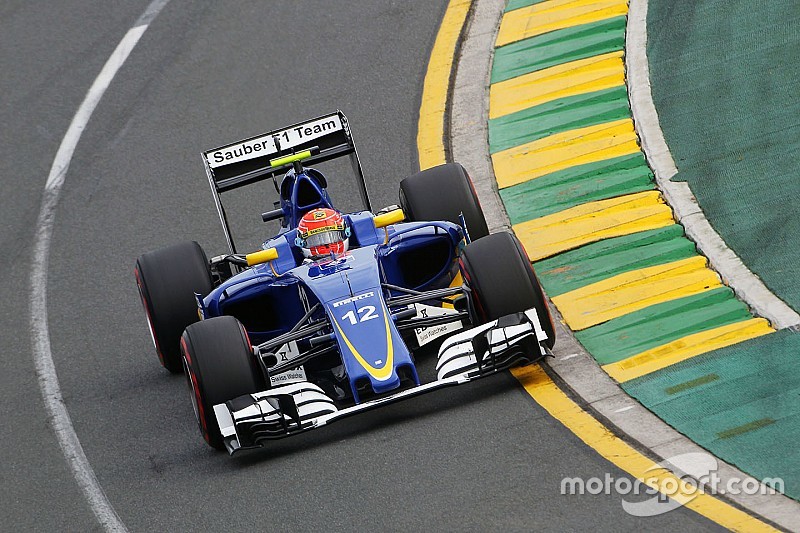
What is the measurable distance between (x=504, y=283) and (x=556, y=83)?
5257mm

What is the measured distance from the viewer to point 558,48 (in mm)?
14648

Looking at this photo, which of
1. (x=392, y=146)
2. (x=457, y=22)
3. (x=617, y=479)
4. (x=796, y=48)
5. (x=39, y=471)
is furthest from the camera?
(x=457, y=22)

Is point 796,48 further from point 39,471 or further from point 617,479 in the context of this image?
point 39,471

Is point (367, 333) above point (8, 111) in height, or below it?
below

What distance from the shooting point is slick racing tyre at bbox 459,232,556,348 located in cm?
916

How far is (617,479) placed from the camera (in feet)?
25.6

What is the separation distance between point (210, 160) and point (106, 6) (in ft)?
27.2

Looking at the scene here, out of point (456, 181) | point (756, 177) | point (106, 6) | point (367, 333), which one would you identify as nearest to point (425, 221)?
point (456, 181)

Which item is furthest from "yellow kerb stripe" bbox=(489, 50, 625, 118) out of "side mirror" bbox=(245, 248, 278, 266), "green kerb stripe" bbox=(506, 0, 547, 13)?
"side mirror" bbox=(245, 248, 278, 266)

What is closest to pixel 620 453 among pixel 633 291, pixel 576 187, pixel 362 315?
pixel 362 315

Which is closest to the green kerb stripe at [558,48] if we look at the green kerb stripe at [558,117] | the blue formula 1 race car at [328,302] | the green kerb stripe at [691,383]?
the green kerb stripe at [558,117]

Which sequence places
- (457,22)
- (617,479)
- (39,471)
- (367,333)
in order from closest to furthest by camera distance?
1. (617,479)
2. (367,333)
3. (39,471)
4. (457,22)

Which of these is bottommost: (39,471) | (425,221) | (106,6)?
(39,471)

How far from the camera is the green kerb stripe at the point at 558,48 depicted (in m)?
14.4
